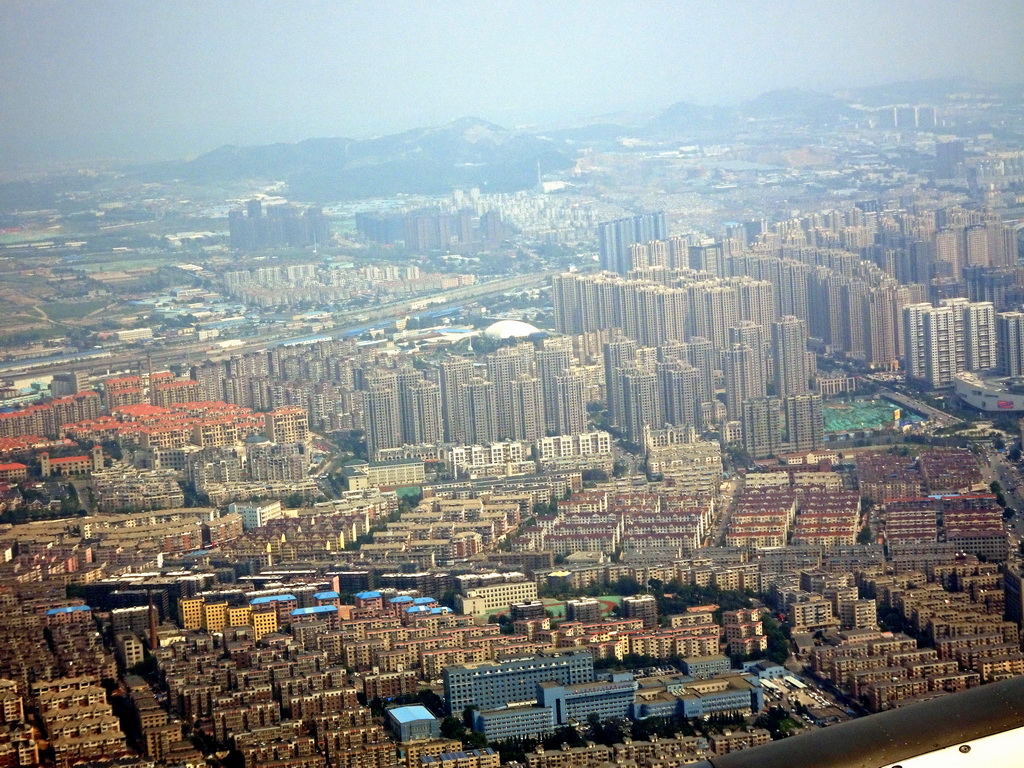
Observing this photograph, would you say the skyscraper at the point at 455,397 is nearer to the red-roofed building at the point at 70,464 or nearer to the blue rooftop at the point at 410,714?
the red-roofed building at the point at 70,464

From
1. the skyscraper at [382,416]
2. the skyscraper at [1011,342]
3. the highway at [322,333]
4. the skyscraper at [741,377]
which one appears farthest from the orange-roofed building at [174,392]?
the skyscraper at [1011,342]

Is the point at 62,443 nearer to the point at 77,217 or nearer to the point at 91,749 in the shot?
the point at 77,217

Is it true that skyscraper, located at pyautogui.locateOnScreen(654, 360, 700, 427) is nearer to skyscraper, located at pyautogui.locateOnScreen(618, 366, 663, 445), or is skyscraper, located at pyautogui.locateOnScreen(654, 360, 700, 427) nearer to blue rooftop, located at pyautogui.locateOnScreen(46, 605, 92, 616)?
skyscraper, located at pyautogui.locateOnScreen(618, 366, 663, 445)

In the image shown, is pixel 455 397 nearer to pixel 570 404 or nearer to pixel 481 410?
pixel 481 410

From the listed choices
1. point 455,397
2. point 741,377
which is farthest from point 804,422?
point 455,397

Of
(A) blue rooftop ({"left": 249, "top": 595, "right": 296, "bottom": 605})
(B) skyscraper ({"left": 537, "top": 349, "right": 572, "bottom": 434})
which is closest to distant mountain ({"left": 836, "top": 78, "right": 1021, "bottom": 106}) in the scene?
(B) skyscraper ({"left": 537, "top": 349, "right": 572, "bottom": 434})

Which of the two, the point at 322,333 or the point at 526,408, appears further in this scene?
the point at 322,333
